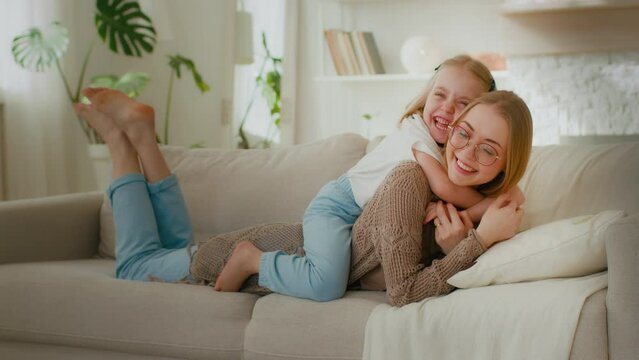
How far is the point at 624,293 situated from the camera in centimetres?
145

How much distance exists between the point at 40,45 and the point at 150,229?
7.25 feet

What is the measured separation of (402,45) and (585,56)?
45.8 inches

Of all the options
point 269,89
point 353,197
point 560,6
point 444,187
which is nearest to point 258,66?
point 269,89

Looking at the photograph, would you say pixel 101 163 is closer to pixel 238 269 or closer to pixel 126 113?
pixel 126 113

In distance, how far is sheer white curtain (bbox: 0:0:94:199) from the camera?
13.5ft

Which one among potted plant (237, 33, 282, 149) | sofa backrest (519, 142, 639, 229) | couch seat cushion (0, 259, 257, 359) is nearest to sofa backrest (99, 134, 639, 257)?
sofa backrest (519, 142, 639, 229)

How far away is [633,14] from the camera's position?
4.27 metres

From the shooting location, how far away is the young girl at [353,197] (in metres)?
1.86

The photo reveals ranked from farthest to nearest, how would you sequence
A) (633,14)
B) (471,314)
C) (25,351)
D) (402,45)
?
(402,45), (633,14), (25,351), (471,314)

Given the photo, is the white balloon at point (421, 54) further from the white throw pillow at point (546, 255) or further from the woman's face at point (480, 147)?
the white throw pillow at point (546, 255)

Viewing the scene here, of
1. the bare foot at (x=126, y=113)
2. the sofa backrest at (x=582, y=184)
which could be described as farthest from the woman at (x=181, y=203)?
the sofa backrest at (x=582, y=184)

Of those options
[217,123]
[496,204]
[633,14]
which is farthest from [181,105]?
[496,204]

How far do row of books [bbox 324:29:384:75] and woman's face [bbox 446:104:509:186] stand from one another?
3.13 m

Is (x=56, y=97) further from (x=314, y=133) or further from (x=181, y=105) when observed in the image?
(x=314, y=133)
